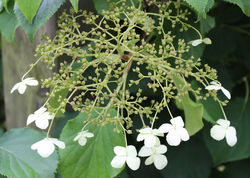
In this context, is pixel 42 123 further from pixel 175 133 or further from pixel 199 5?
pixel 199 5

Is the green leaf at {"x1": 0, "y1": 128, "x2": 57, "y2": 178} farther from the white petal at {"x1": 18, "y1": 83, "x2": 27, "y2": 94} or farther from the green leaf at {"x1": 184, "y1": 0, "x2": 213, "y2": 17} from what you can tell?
the green leaf at {"x1": 184, "y1": 0, "x2": 213, "y2": 17}

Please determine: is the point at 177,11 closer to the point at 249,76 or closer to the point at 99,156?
the point at 99,156

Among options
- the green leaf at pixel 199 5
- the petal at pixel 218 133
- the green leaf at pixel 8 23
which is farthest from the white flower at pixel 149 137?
the green leaf at pixel 8 23

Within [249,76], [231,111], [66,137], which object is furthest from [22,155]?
[249,76]

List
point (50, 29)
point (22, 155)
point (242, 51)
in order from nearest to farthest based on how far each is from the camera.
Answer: point (22, 155) → point (50, 29) → point (242, 51)

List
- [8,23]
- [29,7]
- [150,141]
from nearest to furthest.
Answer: [150,141] → [29,7] → [8,23]

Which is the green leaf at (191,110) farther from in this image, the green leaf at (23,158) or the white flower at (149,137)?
the green leaf at (23,158)

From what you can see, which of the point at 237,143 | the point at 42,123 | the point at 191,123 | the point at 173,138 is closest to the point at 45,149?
the point at 42,123
